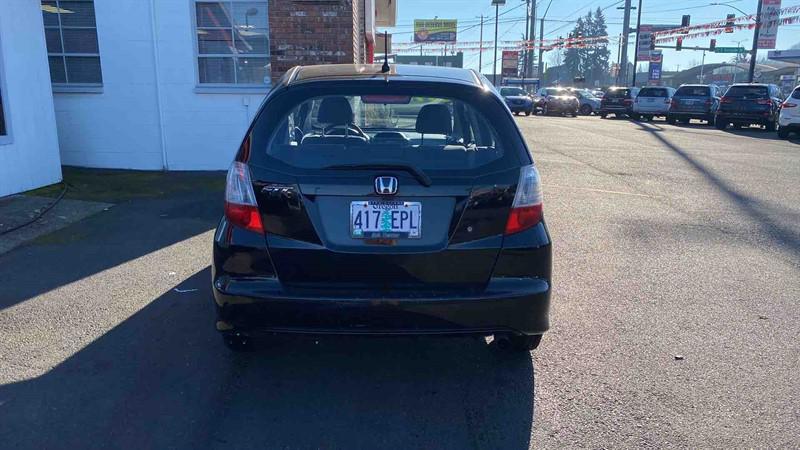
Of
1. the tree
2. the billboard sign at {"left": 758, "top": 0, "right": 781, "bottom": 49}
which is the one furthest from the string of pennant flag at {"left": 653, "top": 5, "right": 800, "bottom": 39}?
the tree

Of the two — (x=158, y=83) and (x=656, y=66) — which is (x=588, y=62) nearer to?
(x=656, y=66)

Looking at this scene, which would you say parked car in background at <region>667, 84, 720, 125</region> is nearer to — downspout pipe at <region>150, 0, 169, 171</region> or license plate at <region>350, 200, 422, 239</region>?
downspout pipe at <region>150, 0, 169, 171</region>

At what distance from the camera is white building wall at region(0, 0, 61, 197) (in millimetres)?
8109

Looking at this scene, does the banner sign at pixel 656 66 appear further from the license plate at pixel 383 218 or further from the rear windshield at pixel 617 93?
the license plate at pixel 383 218

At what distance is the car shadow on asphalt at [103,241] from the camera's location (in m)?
5.28

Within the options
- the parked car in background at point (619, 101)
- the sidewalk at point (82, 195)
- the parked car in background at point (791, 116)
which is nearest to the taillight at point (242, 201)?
the sidewalk at point (82, 195)

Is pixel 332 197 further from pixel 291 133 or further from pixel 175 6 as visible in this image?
pixel 175 6

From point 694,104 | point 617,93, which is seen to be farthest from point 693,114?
point 617,93

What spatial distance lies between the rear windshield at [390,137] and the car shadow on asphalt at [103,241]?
282 cm

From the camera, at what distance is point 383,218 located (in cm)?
316

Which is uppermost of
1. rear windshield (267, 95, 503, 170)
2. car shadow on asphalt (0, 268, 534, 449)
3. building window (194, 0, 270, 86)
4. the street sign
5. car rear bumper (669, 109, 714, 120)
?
Result: the street sign

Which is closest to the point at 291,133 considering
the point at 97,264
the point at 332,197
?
the point at 332,197

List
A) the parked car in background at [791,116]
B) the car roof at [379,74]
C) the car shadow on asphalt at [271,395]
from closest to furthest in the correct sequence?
the car shadow on asphalt at [271,395]
the car roof at [379,74]
the parked car in background at [791,116]

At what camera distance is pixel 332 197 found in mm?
3146
